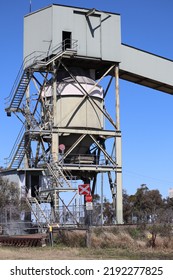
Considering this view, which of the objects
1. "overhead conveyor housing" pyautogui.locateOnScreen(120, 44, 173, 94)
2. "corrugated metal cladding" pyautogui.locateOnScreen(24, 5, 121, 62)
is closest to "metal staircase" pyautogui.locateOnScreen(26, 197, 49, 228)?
"corrugated metal cladding" pyautogui.locateOnScreen(24, 5, 121, 62)

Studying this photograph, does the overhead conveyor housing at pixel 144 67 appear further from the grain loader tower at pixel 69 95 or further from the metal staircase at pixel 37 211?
the metal staircase at pixel 37 211

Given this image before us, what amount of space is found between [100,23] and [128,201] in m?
46.2

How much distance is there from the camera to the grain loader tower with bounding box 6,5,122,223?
49719mm

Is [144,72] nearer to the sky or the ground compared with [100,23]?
nearer to the ground

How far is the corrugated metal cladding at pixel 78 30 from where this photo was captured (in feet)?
164

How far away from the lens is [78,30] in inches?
1997

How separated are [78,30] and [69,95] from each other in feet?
19.5

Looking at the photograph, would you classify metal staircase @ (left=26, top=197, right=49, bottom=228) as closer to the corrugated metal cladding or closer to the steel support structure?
the steel support structure

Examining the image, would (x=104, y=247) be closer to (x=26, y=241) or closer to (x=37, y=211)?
(x=26, y=241)

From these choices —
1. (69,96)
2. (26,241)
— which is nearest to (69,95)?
(69,96)

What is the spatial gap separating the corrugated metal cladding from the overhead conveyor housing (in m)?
1.50

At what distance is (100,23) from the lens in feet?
170
